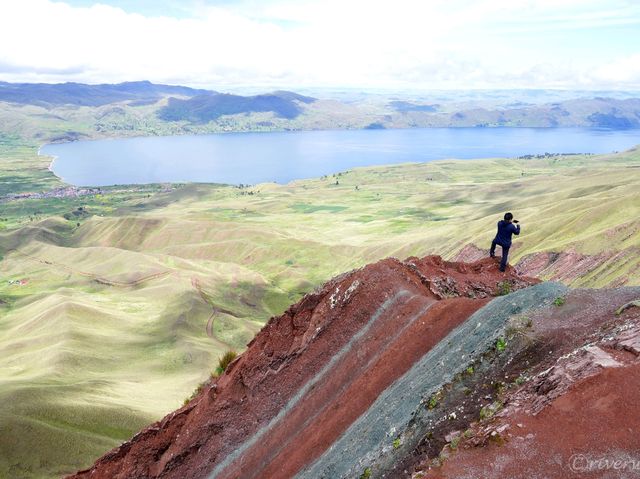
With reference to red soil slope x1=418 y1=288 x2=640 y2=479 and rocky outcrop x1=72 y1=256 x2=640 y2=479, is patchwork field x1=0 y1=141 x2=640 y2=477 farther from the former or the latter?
red soil slope x1=418 y1=288 x2=640 y2=479

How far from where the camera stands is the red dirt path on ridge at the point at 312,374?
910 inches

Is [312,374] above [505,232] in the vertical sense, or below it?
below

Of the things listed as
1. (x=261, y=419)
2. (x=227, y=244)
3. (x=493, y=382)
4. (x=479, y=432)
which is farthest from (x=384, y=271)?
(x=227, y=244)

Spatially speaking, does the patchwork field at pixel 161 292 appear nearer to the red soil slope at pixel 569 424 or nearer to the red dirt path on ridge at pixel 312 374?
the red dirt path on ridge at pixel 312 374

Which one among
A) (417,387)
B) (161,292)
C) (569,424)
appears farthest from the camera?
(161,292)

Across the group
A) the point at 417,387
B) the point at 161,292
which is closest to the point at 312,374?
the point at 417,387

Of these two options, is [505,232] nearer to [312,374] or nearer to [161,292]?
[312,374]

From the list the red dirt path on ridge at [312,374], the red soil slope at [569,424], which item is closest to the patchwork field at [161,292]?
the red dirt path on ridge at [312,374]

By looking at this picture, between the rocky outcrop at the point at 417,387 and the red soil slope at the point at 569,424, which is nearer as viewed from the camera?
the red soil slope at the point at 569,424

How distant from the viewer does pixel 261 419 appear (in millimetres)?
26234

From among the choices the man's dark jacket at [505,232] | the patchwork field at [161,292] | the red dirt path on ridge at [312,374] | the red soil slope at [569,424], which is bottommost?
the patchwork field at [161,292]

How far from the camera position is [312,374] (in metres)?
26.4

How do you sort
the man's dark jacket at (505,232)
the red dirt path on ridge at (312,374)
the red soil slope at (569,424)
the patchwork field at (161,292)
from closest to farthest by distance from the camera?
the red soil slope at (569,424), the red dirt path on ridge at (312,374), the man's dark jacket at (505,232), the patchwork field at (161,292)

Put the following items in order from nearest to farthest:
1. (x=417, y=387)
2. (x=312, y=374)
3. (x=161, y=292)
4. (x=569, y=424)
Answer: (x=569, y=424), (x=417, y=387), (x=312, y=374), (x=161, y=292)
